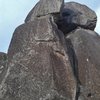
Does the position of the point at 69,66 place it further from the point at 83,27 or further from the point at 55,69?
the point at 83,27

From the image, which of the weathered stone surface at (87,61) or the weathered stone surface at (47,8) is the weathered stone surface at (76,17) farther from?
the weathered stone surface at (47,8)

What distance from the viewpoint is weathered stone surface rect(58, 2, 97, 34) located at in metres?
12.1

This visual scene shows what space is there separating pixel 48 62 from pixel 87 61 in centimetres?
122

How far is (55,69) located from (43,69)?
26 cm

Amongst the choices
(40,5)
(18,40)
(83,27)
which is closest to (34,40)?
(18,40)

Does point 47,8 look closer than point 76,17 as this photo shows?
Yes

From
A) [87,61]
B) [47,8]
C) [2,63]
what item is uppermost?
[47,8]

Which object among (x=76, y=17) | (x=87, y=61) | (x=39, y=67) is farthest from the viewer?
(x=76, y=17)

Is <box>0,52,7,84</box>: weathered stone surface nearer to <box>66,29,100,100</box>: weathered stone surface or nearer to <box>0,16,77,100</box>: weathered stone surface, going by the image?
<box>0,16,77,100</box>: weathered stone surface

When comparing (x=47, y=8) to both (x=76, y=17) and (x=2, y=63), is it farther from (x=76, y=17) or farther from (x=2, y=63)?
(x=2, y=63)

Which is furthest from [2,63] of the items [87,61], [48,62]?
[87,61]

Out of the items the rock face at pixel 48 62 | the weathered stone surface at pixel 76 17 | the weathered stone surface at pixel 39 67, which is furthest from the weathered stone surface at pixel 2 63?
the weathered stone surface at pixel 76 17

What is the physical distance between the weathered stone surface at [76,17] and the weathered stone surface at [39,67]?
1175mm

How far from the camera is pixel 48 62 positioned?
10.4 m
